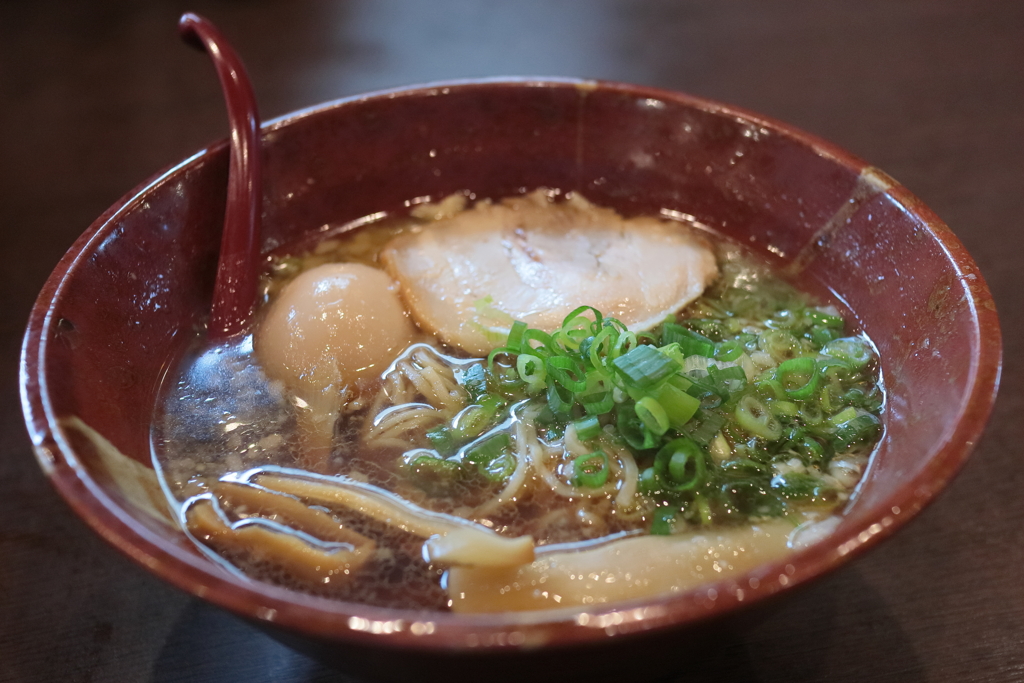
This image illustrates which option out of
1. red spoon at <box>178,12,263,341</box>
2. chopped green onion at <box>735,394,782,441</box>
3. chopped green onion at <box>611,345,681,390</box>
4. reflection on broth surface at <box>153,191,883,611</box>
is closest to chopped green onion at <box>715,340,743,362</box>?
reflection on broth surface at <box>153,191,883,611</box>

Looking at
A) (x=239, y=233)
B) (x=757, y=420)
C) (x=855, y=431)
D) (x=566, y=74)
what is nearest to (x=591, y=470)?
(x=757, y=420)

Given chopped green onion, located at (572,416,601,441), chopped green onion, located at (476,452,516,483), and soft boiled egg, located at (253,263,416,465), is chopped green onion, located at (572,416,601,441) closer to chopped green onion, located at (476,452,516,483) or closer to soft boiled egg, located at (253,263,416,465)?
chopped green onion, located at (476,452,516,483)

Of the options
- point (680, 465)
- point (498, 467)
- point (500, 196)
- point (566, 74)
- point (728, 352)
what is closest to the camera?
point (680, 465)

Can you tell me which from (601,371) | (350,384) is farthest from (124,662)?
(601,371)

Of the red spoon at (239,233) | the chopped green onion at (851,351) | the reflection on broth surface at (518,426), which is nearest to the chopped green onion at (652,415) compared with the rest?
the reflection on broth surface at (518,426)

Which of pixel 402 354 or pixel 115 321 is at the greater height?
pixel 115 321

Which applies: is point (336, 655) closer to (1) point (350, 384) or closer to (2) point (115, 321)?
(1) point (350, 384)

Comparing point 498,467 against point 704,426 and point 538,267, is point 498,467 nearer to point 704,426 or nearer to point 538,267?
point 704,426
